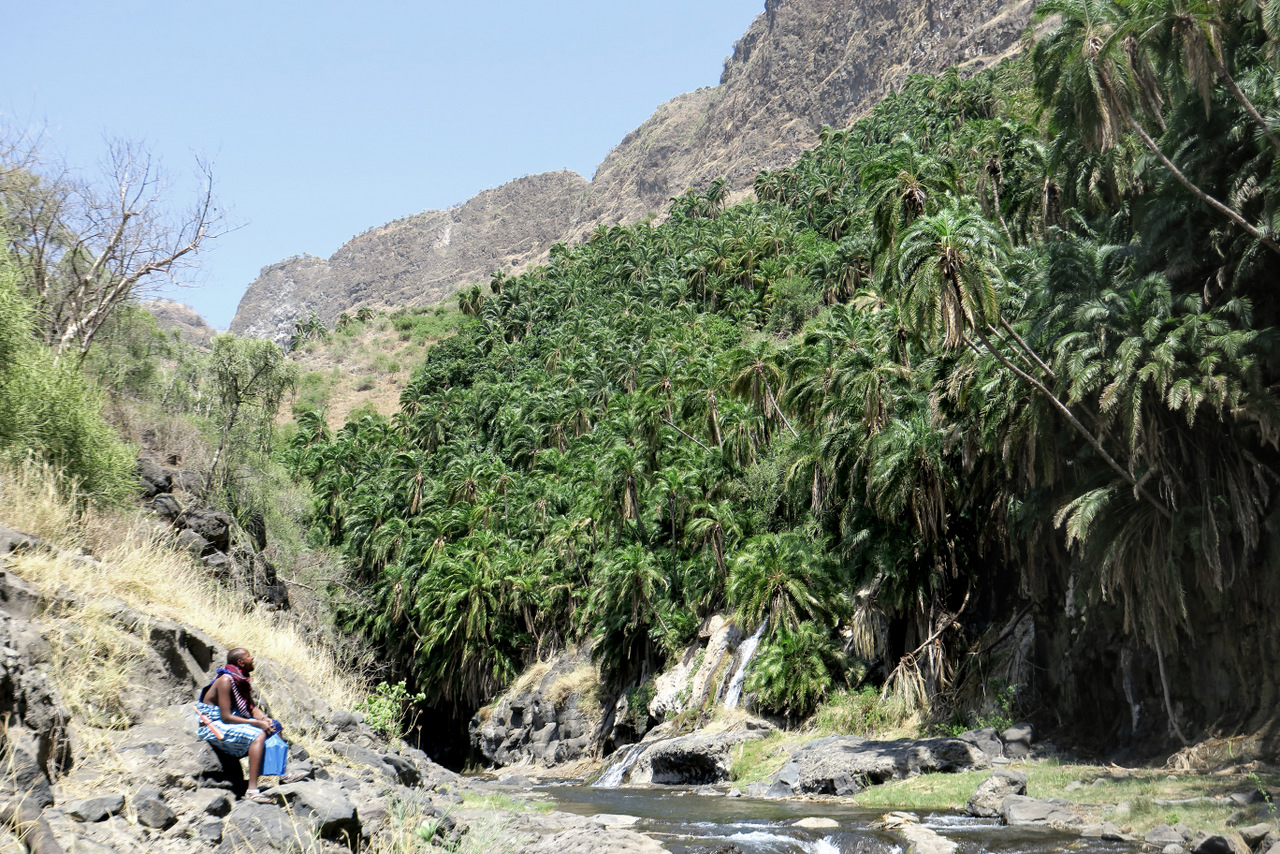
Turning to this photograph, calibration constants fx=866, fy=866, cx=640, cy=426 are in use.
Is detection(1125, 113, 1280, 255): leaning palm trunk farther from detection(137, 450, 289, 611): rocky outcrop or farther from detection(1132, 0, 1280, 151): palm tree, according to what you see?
detection(137, 450, 289, 611): rocky outcrop

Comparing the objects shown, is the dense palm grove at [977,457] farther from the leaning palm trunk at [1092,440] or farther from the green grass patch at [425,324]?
the green grass patch at [425,324]

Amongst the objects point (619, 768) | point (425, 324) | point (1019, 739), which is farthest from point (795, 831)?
point (425, 324)

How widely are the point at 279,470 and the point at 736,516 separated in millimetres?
22968

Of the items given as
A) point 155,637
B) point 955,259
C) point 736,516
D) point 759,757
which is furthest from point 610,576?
point 155,637

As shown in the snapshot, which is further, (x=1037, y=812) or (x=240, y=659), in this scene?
(x=1037, y=812)

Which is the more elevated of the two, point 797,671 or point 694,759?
point 797,671

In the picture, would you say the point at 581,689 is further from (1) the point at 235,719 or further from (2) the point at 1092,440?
(1) the point at 235,719

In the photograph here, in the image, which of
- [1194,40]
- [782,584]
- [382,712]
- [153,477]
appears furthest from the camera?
[782,584]

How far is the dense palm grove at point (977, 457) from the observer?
20.5 meters

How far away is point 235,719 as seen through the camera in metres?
9.10

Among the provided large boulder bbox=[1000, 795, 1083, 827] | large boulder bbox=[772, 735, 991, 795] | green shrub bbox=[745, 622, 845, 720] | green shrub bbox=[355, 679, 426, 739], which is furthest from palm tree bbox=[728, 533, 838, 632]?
green shrub bbox=[355, 679, 426, 739]

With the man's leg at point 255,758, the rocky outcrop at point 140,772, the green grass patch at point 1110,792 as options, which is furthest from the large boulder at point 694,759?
the man's leg at point 255,758

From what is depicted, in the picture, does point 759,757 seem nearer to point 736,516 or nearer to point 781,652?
point 781,652

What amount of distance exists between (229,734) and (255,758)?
0.38 meters
